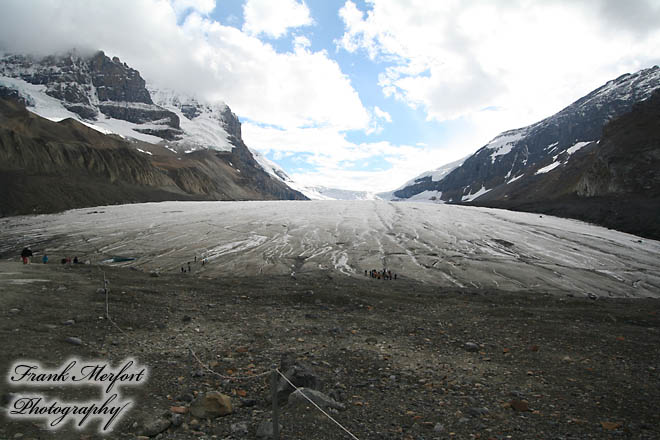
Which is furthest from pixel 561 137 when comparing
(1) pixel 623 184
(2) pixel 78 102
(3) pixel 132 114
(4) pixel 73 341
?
(2) pixel 78 102

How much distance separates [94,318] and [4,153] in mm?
72546

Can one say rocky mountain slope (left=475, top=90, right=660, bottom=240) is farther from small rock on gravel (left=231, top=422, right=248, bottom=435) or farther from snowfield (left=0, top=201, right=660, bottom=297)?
small rock on gravel (left=231, top=422, right=248, bottom=435)

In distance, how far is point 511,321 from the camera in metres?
10.1

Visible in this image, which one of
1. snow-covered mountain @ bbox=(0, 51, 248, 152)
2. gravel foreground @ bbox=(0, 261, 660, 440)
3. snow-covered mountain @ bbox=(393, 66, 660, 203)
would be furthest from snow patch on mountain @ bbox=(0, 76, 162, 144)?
gravel foreground @ bbox=(0, 261, 660, 440)

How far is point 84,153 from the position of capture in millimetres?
74562

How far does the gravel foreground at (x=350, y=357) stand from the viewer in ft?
15.3

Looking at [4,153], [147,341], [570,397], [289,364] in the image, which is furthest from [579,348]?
[4,153]

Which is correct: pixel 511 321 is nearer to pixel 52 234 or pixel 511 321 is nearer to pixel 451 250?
pixel 451 250

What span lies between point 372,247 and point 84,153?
7588 cm

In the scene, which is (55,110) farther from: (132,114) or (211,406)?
(211,406)

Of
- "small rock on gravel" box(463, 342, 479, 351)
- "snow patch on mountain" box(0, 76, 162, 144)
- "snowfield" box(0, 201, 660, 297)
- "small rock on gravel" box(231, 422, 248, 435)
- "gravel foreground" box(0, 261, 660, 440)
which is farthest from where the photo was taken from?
"snow patch on mountain" box(0, 76, 162, 144)

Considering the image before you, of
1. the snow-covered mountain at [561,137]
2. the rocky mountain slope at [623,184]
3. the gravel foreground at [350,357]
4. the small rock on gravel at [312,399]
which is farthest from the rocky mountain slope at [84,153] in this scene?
the snow-covered mountain at [561,137]

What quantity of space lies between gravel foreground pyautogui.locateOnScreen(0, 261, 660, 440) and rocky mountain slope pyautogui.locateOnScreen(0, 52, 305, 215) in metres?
47.1

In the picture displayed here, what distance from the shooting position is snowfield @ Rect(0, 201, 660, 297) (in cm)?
1980
